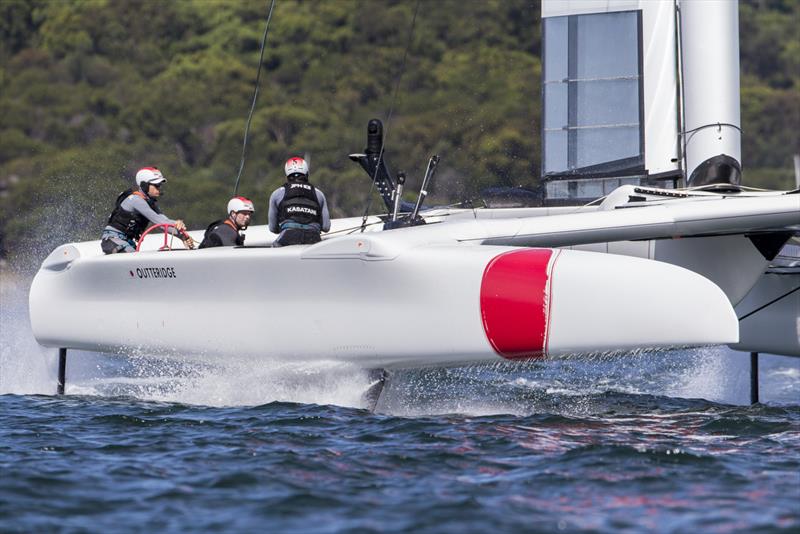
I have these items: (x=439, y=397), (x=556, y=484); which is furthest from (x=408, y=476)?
(x=439, y=397)

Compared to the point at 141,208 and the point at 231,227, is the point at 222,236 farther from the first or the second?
the point at 141,208

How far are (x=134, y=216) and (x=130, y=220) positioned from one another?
29 millimetres

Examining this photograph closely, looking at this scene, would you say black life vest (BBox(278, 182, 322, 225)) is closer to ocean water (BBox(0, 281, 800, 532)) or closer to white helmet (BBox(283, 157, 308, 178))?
white helmet (BBox(283, 157, 308, 178))

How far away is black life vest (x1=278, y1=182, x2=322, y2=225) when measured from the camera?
21.4 ft

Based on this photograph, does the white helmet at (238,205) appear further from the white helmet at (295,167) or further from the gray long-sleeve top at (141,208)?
the gray long-sleeve top at (141,208)

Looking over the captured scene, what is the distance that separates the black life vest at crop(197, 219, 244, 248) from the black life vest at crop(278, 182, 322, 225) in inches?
10.6

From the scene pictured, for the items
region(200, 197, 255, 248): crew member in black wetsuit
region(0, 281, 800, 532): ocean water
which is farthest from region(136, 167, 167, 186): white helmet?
region(0, 281, 800, 532): ocean water

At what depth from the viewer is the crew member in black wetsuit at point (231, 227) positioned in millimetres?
6625

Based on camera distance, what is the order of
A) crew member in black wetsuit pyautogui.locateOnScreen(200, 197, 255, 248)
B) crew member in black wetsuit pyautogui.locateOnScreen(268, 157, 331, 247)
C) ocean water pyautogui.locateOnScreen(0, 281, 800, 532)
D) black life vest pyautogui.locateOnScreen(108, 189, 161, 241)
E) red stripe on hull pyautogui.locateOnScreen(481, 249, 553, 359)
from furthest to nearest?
1. black life vest pyautogui.locateOnScreen(108, 189, 161, 241)
2. crew member in black wetsuit pyautogui.locateOnScreen(200, 197, 255, 248)
3. crew member in black wetsuit pyautogui.locateOnScreen(268, 157, 331, 247)
4. red stripe on hull pyautogui.locateOnScreen(481, 249, 553, 359)
5. ocean water pyautogui.locateOnScreen(0, 281, 800, 532)

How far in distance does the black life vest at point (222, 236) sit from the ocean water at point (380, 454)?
0.61 metres

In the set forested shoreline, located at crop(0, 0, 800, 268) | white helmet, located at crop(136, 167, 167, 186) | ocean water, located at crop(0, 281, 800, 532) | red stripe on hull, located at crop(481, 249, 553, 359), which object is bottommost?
ocean water, located at crop(0, 281, 800, 532)

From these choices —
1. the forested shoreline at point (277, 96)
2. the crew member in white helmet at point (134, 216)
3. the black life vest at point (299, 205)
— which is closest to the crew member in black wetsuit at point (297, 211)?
the black life vest at point (299, 205)

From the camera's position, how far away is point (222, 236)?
6.64 m

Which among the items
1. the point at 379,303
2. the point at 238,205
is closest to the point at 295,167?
the point at 238,205
